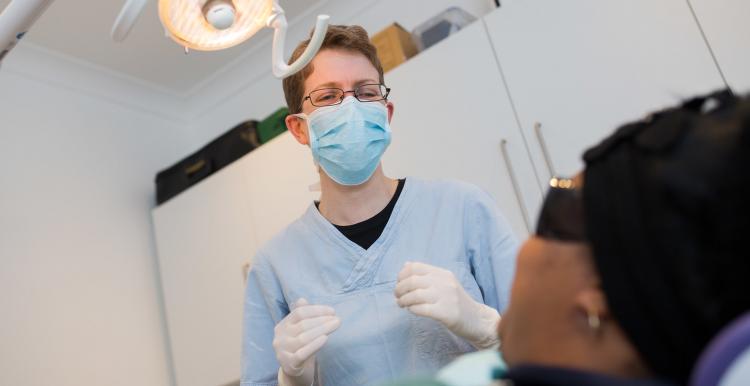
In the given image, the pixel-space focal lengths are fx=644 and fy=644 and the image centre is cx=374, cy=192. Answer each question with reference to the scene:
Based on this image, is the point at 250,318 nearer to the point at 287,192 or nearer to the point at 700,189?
the point at 700,189

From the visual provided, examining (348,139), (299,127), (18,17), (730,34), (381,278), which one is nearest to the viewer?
(18,17)

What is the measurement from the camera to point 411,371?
3.58 feet

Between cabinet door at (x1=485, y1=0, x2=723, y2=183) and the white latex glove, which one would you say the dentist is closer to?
the white latex glove

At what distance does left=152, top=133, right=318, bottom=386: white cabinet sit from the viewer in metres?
2.54

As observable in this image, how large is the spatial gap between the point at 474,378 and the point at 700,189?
10.2 inches

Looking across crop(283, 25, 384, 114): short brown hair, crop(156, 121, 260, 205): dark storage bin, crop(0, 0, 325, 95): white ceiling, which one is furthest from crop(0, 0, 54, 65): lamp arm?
crop(156, 121, 260, 205): dark storage bin

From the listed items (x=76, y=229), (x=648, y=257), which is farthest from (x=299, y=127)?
(x=76, y=229)

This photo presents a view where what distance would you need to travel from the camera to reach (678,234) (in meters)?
0.39

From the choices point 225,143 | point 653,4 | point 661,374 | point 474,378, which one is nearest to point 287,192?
point 225,143

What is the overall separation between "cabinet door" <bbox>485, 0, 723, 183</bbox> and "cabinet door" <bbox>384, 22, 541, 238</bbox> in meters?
0.05

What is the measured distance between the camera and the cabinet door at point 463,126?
1.96 meters

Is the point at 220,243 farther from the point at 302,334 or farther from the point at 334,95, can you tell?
the point at 302,334

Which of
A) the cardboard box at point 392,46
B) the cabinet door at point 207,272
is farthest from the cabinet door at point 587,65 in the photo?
the cabinet door at point 207,272

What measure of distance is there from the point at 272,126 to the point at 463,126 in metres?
0.92
